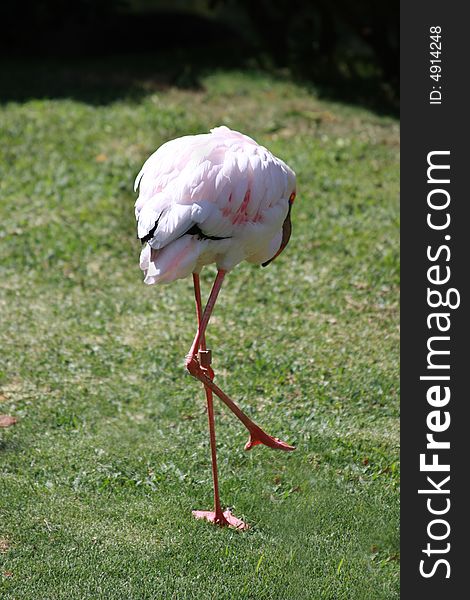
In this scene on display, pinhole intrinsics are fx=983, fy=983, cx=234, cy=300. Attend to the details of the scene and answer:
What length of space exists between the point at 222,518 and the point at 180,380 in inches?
58.4

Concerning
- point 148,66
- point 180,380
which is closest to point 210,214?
point 180,380

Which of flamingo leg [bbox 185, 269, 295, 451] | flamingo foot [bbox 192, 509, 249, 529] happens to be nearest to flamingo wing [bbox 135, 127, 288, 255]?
flamingo leg [bbox 185, 269, 295, 451]

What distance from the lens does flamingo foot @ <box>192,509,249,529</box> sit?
4430 millimetres

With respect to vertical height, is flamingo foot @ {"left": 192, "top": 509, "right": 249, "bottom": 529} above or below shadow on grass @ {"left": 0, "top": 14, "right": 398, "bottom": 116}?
below

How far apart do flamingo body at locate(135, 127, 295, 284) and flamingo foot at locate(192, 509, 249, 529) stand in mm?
1111

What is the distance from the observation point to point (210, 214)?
4.25 meters

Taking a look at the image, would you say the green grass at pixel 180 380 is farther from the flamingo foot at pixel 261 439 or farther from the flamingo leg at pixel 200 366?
the flamingo leg at pixel 200 366

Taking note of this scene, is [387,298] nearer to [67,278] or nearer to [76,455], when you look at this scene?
[67,278]

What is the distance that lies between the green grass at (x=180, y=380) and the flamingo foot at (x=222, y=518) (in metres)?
0.06

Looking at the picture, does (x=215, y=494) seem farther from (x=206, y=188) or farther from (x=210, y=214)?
(x=206, y=188)

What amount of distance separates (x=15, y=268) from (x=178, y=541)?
3371 mm

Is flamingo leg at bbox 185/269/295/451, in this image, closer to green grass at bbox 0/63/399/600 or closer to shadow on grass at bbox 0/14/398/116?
green grass at bbox 0/63/399/600

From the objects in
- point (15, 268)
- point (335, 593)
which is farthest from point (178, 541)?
point (15, 268)

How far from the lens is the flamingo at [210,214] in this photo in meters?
4.16
